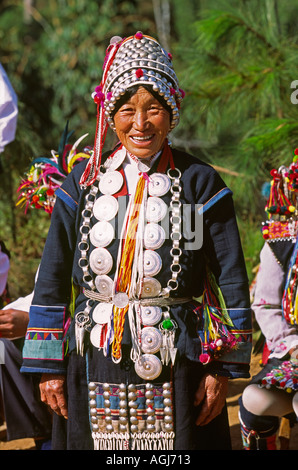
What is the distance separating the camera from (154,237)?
2.45m

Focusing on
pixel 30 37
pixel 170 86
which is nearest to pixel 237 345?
pixel 170 86

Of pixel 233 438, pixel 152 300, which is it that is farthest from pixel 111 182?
pixel 233 438

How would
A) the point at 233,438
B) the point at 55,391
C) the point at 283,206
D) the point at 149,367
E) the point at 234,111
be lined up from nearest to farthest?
the point at 149,367 → the point at 55,391 → the point at 283,206 → the point at 233,438 → the point at 234,111

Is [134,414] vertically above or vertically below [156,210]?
below

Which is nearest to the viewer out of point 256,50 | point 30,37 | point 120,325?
point 120,325

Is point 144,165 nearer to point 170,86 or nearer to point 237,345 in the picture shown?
point 170,86

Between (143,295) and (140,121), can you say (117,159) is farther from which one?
(143,295)

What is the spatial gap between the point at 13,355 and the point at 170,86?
1758 millimetres

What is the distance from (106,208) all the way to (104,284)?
0.90 ft

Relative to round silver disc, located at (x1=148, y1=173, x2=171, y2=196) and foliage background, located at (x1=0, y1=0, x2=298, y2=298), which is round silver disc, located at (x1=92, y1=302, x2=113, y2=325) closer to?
round silver disc, located at (x1=148, y1=173, x2=171, y2=196)

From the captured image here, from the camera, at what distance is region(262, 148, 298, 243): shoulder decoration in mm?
3365

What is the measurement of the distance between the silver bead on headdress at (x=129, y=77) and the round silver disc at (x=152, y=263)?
14.4 inches

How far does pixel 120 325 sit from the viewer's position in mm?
2443
